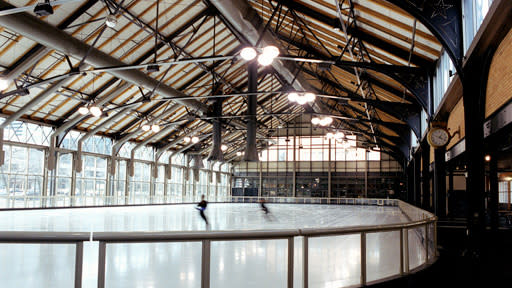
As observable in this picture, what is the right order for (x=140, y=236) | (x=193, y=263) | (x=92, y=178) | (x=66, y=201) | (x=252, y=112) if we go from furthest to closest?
(x=92, y=178) < (x=252, y=112) < (x=66, y=201) < (x=193, y=263) < (x=140, y=236)

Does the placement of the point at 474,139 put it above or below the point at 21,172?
above

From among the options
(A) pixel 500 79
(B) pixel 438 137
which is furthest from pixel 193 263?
(B) pixel 438 137

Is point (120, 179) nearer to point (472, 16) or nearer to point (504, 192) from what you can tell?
point (504, 192)

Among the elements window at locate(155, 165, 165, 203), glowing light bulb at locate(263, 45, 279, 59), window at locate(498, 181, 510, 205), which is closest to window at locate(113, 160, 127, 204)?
window at locate(155, 165, 165, 203)

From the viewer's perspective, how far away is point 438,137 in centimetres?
1291

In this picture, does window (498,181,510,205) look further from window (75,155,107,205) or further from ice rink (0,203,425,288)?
window (75,155,107,205)

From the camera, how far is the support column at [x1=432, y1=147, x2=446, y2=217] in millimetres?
15156

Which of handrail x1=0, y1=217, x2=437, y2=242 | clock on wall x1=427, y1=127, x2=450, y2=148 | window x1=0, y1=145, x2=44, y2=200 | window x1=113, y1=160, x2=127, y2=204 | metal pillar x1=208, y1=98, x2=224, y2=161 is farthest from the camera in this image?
window x1=113, y1=160, x2=127, y2=204

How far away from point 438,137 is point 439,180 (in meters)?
3.03

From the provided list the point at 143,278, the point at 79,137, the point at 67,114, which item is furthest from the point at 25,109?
the point at 143,278

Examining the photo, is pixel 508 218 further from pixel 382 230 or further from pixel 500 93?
pixel 382 230

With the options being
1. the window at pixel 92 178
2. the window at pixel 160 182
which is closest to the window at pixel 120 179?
the window at pixel 92 178

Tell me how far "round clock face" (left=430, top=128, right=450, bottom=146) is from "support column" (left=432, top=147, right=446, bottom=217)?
95.8 inches

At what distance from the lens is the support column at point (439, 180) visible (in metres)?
15.2
